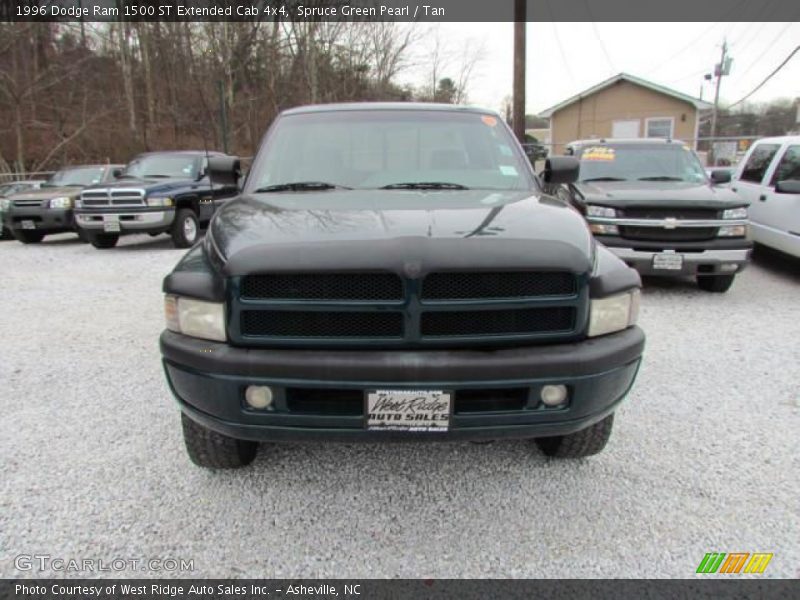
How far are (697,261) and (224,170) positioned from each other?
16.5 ft

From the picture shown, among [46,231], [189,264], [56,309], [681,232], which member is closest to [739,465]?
[189,264]

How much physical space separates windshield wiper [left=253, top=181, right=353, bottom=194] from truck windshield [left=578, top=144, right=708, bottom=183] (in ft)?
17.3

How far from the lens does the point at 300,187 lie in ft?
10.1

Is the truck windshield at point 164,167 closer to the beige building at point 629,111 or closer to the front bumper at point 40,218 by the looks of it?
the front bumper at point 40,218

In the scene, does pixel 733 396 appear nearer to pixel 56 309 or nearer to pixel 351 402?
pixel 351 402

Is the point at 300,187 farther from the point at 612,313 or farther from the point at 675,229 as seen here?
the point at 675,229

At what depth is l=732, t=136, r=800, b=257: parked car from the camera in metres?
6.57

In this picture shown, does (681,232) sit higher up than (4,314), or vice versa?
(681,232)

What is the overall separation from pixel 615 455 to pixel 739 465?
0.61 meters

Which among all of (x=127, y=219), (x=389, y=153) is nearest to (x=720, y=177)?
(x=389, y=153)

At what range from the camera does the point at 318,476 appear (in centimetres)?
269

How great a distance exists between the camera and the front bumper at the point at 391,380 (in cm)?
200

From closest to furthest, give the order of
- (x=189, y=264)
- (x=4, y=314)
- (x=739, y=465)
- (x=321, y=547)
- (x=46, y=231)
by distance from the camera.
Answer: (x=321, y=547) → (x=189, y=264) → (x=739, y=465) → (x=4, y=314) → (x=46, y=231)

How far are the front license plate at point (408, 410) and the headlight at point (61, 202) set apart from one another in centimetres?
1102
